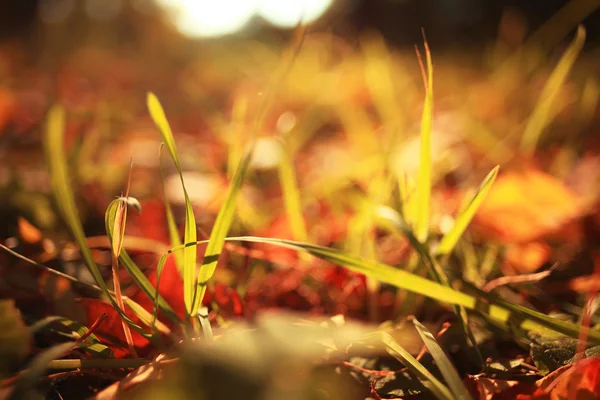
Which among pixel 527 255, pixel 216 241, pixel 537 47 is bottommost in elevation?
pixel 527 255

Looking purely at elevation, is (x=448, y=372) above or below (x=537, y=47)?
below

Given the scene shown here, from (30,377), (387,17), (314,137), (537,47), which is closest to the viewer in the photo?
(30,377)

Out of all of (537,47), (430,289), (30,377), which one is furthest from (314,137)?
(30,377)

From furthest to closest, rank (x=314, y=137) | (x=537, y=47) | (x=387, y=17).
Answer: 1. (x=387, y=17)
2. (x=314, y=137)
3. (x=537, y=47)

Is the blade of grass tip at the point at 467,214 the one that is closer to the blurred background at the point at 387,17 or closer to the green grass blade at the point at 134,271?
the green grass blade at the point at 134,271

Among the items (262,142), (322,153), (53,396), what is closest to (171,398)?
(53,396)

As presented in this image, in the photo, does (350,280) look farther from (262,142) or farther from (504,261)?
(262,142)

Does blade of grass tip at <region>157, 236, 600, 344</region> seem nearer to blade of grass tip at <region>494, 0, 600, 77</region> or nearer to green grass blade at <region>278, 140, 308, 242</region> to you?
green grass blade at <region>278, 140, 308, 242</region>


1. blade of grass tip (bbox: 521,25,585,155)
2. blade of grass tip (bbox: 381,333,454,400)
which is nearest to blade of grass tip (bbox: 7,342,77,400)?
blade of grass tip (bbox: 381,333,454,400)

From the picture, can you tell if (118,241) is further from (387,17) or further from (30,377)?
(387,17)
